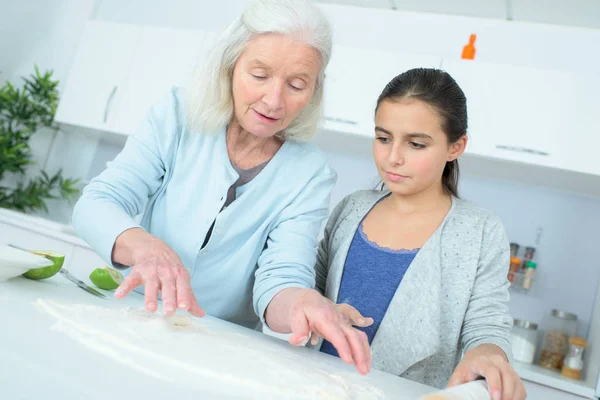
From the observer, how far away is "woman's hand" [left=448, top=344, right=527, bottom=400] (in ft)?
2.52

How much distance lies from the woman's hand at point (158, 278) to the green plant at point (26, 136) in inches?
97.9

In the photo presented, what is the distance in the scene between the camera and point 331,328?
2.60 ft

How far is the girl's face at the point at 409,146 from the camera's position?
1.19 m

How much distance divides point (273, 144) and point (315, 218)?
0.17 meters

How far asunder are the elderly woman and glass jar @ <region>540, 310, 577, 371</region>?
163 centimetres

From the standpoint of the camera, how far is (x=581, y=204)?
2.57 m

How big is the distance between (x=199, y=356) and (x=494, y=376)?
14.6 inches

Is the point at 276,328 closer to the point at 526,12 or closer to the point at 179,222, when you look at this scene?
the point at 179,222

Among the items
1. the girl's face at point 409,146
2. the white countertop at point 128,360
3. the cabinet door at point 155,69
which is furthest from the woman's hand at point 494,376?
the cabinet door at point 155,69

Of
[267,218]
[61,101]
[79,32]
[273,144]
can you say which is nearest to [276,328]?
[267,218]

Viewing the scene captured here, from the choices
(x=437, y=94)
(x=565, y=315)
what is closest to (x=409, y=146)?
(x=437, y=94)

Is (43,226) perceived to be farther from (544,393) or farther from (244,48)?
(544,393)

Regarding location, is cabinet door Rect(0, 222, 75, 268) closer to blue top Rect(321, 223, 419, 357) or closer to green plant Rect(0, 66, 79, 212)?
green plant Rect(0, 66, 79, 212)

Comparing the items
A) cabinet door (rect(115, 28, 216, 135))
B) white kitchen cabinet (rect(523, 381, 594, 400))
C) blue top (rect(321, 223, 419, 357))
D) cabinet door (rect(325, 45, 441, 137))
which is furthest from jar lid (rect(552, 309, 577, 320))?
cabinet door (rect(115, 28, 216, 135))
